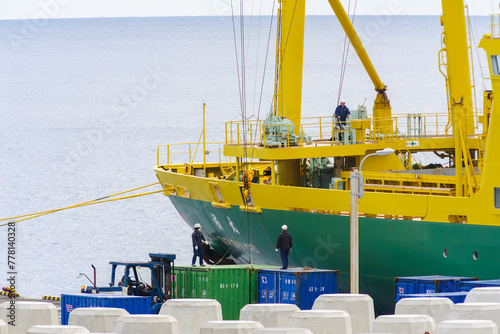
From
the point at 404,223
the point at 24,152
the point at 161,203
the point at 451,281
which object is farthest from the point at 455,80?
the point at 24,152

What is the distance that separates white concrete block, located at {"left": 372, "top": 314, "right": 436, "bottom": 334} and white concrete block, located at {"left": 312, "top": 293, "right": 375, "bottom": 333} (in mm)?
2755

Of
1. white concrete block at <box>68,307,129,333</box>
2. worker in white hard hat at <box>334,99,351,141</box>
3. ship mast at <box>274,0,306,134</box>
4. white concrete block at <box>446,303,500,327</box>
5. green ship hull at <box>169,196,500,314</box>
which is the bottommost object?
white concrete block at <box>68,307,129,333</box>

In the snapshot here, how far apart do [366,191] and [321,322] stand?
1273 centimetres

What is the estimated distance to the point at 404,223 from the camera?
Answer: 32.1 m

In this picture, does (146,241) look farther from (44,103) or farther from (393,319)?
(44,103)

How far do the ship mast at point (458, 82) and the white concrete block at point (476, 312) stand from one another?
9.04 meters

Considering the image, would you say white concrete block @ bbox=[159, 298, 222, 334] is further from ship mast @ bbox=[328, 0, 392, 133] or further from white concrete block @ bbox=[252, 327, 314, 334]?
ship mast @ bbox=[328, 0, 392, 133]

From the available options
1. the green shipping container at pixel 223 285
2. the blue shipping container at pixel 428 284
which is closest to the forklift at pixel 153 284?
the green shipping container at pixel 223 285

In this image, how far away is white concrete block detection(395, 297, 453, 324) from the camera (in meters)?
24.8

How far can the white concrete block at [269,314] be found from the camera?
24.7 metres

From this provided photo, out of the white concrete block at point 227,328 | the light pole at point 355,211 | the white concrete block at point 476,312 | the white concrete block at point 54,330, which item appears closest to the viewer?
the white concrete block at point 54,330

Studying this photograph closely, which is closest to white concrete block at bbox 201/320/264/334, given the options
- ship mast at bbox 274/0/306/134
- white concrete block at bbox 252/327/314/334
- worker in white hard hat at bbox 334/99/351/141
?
white concrete block at bbox 252/327/314/334

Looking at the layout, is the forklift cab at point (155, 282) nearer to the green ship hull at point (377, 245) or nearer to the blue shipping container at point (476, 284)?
the green ship hull at point (377, 245)

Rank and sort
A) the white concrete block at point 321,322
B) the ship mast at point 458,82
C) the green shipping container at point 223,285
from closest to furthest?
the white concrete block at point 321,322, the green shipping container at point 223,285, the ship mast at point 458,82
